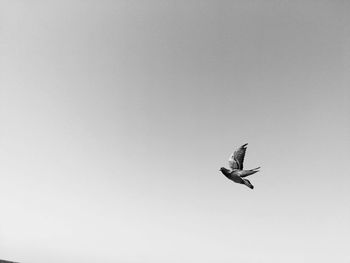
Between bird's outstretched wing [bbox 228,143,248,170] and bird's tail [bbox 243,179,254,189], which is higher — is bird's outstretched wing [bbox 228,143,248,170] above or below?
above

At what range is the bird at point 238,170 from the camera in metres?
1.65

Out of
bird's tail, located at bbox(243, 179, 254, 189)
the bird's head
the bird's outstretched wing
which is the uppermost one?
the bird's outstretched wing

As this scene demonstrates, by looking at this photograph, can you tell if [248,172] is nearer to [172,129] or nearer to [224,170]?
[224,170]

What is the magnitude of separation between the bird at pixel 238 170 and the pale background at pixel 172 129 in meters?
0.03

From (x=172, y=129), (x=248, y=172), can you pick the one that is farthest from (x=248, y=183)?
(x=172, y=129)

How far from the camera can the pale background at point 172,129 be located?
1611 millimetres

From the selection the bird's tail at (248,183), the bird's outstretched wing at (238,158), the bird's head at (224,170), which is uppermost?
the bird's outstretched wing at (238,158)

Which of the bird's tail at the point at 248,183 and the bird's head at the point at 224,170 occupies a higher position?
Answer: the bird's head at the point at 224,170

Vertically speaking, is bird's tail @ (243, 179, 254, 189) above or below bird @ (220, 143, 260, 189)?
below

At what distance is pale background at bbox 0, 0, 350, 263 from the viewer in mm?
1611

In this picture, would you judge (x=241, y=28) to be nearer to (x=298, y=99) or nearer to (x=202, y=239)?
(x=298, y=99)

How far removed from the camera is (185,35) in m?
1.73

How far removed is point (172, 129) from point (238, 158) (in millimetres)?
361

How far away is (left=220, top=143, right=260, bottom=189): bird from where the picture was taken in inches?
65.1
